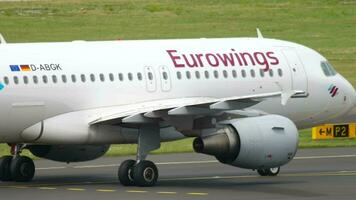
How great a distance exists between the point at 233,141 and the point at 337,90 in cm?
Answer: 648

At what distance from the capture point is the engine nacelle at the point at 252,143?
116 feet

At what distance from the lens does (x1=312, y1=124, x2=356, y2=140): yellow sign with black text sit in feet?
163

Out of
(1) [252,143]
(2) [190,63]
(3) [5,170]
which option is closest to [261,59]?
(2) [190,63]

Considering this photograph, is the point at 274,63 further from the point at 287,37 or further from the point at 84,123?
the point at 287,37

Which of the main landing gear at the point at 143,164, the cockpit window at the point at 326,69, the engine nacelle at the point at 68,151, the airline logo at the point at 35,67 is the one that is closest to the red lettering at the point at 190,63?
the main landing gear at the point at 143,164

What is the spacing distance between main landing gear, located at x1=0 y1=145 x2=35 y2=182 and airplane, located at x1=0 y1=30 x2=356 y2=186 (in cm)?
3

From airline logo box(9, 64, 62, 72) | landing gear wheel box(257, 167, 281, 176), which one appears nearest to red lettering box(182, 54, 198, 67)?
landing gear wheel box(257, 167, 281, 176)

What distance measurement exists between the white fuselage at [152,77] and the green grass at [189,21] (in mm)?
35829

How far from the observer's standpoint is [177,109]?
115ft

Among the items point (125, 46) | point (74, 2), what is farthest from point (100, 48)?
point (74, 2)

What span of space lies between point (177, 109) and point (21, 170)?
18.5 feet

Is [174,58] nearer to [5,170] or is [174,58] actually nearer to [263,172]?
[263,172]

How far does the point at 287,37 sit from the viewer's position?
3381 inches

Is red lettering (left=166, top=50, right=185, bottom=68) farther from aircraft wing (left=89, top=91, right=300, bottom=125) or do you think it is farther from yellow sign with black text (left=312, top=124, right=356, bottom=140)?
yellow sign with black text (left=312, top=124, right=356, bottom=140)
